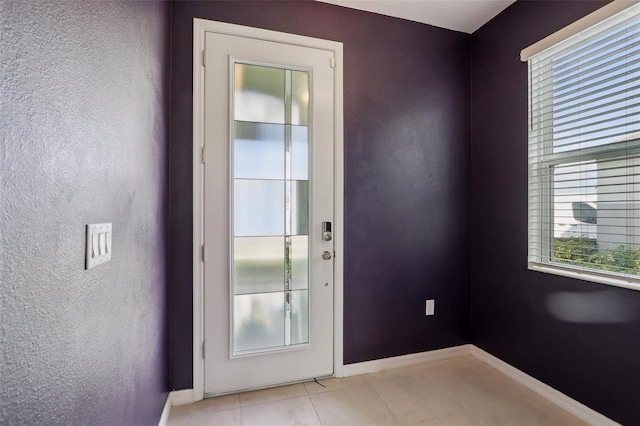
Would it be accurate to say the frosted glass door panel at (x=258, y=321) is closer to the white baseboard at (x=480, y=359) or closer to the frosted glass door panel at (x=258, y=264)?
the frosted glass door panel at (x=258, y=264)

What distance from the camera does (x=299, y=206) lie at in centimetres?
208

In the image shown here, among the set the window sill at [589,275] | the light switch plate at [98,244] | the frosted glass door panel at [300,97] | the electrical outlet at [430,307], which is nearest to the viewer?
the light switch plate at [98,244]

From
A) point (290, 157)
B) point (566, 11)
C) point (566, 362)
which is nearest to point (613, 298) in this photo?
point (566, 362)

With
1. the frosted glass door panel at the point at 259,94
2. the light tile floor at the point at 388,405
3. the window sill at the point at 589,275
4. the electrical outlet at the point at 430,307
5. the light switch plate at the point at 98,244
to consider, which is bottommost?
the light tile floor at the point at 388,405

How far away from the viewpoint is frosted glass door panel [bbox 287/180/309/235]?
2.06 m

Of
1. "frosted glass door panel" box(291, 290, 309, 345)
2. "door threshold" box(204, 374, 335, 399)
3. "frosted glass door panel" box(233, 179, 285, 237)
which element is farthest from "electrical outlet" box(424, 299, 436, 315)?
"frosted glass door panel" box(233, 179, 285, 237)

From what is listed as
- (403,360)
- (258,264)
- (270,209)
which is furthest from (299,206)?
(403,360)

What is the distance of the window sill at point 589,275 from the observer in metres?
1.54

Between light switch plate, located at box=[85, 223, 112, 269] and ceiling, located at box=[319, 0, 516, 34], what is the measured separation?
213cm

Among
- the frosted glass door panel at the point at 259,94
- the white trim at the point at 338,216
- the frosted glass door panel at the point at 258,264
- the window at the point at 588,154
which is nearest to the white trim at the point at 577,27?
the window at the point at 588,154

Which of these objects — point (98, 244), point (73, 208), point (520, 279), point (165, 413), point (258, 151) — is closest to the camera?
point (73, 208)

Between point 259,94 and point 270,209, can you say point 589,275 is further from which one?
point 259,94

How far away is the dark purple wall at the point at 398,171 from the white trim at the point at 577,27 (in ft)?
1.90

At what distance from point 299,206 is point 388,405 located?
1.41 metres
